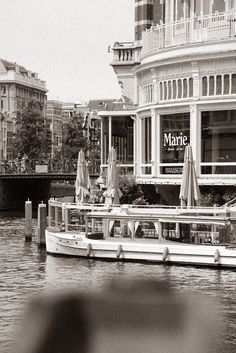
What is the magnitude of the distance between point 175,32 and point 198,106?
572 cm

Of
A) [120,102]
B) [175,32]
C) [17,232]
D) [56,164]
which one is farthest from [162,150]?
[56,164]

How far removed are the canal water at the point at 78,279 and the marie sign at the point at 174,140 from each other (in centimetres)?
875

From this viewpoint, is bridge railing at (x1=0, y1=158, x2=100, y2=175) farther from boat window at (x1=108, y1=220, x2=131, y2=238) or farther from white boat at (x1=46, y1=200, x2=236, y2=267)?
boat window at (x1=108, y1=220, x2=131, y2=238)

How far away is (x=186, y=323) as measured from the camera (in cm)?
2739

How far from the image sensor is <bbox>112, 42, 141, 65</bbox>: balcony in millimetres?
66062

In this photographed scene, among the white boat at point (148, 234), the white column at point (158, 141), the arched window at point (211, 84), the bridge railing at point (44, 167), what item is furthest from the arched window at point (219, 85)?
the bridge railing at point (44, 167)

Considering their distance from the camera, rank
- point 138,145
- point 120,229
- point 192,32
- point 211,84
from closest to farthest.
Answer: point 120,229 < point 211,84 < point 192,32 < point 138,145

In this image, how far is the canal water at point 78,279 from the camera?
2794 cm

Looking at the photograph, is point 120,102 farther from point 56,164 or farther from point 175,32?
point 56,164

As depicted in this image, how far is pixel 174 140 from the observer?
49438 mm

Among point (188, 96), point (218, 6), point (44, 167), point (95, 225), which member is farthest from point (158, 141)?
point (44, 167)

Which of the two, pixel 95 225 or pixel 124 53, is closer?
pixel 95 225

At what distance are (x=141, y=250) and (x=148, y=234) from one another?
6.64 ft

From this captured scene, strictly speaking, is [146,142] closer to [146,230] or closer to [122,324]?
[146,230]
